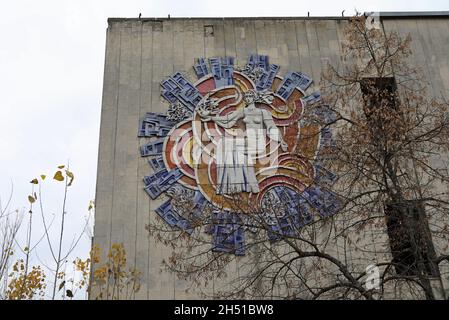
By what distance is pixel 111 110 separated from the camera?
17531 millimetres

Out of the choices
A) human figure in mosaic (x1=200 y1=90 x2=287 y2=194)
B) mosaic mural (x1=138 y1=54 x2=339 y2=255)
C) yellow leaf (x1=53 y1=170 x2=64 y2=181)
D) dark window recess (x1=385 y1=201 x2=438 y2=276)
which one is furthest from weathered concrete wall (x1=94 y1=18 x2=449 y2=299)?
dark window recess (x1=385 y1=201 x2=438 y2=276)

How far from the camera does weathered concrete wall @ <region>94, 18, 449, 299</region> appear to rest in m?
16.2

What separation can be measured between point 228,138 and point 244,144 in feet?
1.57

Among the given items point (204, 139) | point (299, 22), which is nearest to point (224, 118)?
point (204, 139)

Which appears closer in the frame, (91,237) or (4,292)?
(4,292)

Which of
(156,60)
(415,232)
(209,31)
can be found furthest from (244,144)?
(415,232)

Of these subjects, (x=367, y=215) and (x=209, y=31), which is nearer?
Result: (x=367, y=215)

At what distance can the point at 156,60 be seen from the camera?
1842cm

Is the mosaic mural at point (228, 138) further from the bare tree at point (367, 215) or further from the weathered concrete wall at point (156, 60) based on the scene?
the bare tree at point (367, 215)

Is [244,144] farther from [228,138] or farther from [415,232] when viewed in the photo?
[415,232]

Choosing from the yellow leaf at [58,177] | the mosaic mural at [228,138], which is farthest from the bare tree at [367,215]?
the yellow leaf at [58,177]
